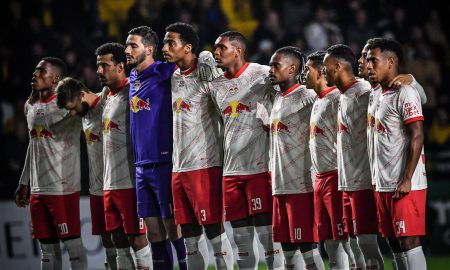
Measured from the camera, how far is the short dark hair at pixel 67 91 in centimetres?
934

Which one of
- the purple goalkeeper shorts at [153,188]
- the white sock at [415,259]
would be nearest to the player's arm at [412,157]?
the white sock at [415,259]

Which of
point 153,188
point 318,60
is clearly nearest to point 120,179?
point 153,188

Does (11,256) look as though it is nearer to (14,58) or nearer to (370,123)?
(14,58)

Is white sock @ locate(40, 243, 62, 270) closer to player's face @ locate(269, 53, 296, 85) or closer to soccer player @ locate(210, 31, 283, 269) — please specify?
soccer player @ locate(210, 31, 283, 269)

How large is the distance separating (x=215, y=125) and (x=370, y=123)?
5.05 ft

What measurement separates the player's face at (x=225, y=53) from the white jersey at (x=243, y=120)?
0.12 metres

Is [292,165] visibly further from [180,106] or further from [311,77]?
[180,106]

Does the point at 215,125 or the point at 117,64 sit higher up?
the point at 117,64

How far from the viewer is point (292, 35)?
14.9 m

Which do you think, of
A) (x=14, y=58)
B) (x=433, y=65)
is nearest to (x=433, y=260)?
(x=433, y=65)

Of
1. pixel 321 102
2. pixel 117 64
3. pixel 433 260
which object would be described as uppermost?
pixel 117 64

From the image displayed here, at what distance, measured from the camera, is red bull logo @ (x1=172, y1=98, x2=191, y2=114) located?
27.7ft

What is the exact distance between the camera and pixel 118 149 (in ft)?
29.2

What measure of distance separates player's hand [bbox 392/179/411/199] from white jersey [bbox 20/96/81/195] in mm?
3535
